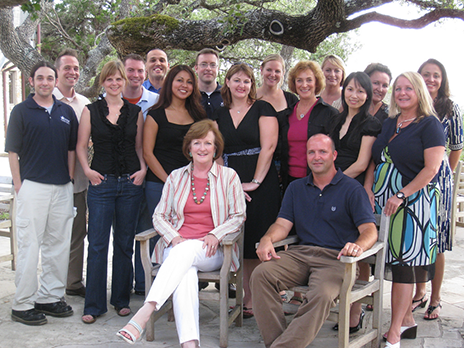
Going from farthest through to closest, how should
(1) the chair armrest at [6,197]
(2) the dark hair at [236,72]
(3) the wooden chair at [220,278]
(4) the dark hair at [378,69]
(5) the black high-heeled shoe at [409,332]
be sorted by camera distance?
(1) the chair armrest at [6,197] → (4) the dark hair at [378,69] → (2) the dark hair at [236,72] → (5) the black high-heeled shoe at [409,332] → (3) the wooden chair at [220,278]

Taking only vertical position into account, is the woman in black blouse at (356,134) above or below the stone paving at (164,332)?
above

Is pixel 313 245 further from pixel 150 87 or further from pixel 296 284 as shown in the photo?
pixel 150 87

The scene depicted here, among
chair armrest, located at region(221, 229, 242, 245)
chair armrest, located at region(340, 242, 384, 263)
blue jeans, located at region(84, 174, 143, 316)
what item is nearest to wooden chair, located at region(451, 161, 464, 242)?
chair armrest, located at region(340, 242, 384, 263)

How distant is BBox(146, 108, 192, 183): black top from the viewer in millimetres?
3654

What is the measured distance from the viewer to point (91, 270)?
11.6 feet

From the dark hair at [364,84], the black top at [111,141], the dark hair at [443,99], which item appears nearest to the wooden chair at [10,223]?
the black top at [111,141]

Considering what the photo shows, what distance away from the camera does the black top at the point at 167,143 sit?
3654 millimetres

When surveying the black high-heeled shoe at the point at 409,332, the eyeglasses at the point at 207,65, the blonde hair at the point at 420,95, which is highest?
the eyeglasses at the point at 207,65

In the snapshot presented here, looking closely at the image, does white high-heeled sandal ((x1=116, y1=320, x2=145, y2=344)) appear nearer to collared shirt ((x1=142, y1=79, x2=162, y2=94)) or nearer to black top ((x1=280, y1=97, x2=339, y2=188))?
black top ((x1=280, y1=97, x2=339, y2=188))

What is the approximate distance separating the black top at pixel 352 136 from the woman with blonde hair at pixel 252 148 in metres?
0.51

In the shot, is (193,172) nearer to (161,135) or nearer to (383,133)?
(161,135)

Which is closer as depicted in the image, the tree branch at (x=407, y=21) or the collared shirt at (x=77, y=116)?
the collared shirt at (x=77, y=116)

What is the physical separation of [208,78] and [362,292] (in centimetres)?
234

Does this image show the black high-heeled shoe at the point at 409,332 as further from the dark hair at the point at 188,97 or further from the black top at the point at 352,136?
the dark hair at the point at 188,97
